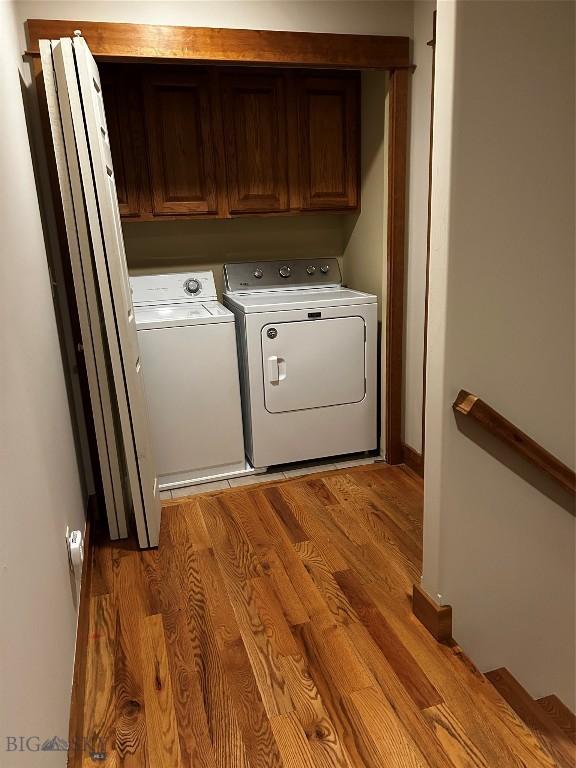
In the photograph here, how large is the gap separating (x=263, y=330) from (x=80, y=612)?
1589 millimetres

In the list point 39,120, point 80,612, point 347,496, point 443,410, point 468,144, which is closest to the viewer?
point 468,144

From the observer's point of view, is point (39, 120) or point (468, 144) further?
point (39, 120)

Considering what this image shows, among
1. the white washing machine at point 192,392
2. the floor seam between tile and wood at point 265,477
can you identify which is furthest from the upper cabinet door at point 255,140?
the floor seam between tile and wood at point 265,477

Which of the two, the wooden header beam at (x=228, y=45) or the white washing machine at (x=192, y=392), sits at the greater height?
the wooden header beam at (x=228, y=45)

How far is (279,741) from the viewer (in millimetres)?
1471

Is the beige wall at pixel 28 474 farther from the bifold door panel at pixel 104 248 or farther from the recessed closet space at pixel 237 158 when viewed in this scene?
the recessed closet space at pixel 237 158

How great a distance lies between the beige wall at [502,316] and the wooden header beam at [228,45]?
47.4 inches

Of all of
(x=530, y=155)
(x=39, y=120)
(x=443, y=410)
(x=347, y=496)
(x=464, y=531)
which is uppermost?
(x=39, y=120)

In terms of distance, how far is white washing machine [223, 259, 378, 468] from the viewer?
9.53ft

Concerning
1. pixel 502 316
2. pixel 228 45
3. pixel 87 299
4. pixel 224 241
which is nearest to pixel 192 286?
pixel 224 241

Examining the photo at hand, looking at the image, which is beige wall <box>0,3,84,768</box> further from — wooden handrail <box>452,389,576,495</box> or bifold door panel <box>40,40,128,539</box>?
wooden handrail <box>452,389,576,495</box>

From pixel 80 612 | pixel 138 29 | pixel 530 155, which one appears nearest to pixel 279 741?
pixel 80 612

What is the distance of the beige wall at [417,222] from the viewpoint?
8.20 feet

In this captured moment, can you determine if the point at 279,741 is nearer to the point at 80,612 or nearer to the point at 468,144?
the point at 80,612
